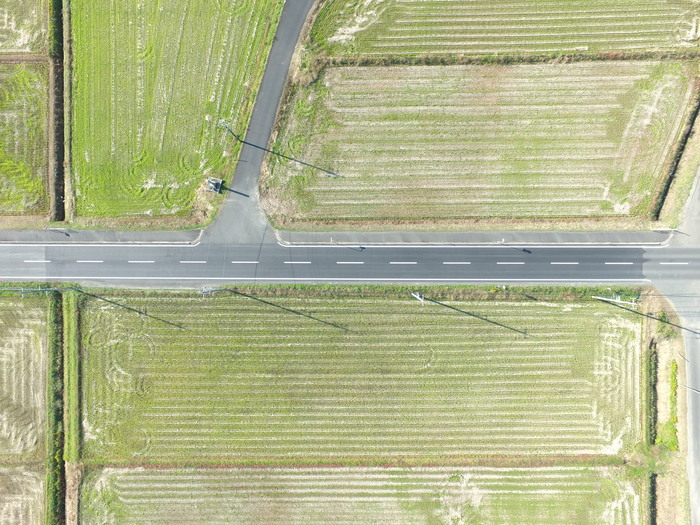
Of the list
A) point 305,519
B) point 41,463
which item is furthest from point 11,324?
point 305,519

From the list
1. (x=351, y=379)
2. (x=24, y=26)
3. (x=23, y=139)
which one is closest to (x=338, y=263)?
(x=351, y=379)

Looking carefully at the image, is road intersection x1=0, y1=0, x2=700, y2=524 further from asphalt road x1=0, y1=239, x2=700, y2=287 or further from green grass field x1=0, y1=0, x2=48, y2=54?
green grass field x1=0, y1=0, x2=48, y2=54

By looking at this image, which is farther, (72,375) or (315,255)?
(315,255)

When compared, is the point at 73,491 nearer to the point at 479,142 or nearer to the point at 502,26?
the point at 479,142

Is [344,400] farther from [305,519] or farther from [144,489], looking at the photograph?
[144,489]

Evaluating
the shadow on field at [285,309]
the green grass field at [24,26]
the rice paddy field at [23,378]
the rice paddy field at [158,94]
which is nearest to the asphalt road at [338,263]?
the shadow on field at [285,309]

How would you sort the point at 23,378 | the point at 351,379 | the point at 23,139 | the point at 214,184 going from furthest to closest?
the point at 23,139 → the point at 23,378 → the point at 351,379 → the point at 214,184
